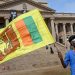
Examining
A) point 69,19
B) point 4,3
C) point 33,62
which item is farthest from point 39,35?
point 69,19

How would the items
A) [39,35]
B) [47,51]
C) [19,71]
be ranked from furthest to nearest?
[47,51] < [19,71] < [39,35]

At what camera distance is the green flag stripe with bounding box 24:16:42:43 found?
9297 mm

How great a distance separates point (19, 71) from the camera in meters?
43.2

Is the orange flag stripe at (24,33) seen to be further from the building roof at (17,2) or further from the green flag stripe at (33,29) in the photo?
the building roof at (17,2)

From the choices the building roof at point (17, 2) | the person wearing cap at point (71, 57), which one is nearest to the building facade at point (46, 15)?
the building roof at point (17, 2)

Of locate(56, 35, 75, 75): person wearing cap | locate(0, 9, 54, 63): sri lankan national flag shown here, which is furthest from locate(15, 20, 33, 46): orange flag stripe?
locate(56, 35, 75, 75): person wearing cap

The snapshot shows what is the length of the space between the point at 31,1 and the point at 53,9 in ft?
15.7

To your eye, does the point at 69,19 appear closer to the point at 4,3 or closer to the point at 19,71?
the point at 4,3

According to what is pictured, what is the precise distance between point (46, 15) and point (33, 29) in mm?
63733

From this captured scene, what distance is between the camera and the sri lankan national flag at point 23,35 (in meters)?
9.23

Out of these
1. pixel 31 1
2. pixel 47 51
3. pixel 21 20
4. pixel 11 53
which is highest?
pixel 21 20

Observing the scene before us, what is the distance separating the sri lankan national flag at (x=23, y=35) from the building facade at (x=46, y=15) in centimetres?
6008

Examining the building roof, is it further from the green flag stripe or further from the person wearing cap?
the person wearing cap

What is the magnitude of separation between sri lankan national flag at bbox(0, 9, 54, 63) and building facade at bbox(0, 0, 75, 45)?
60.1m
